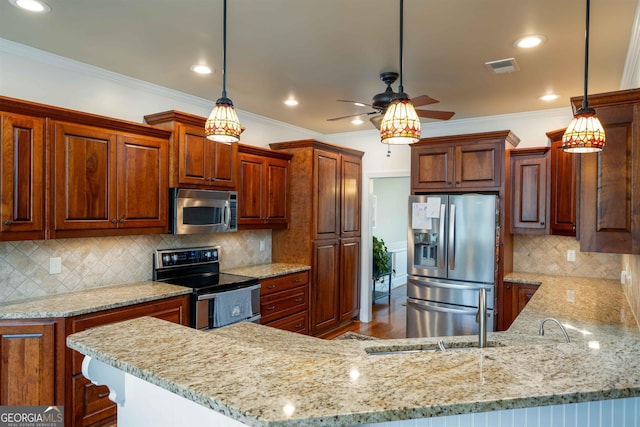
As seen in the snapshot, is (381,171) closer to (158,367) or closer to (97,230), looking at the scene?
(97,230)

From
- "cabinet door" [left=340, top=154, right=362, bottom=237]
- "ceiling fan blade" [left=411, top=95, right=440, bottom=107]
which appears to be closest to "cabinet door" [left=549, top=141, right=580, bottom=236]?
"ceiling fan blade" [left=411, top=95, right=440, bottom=107]

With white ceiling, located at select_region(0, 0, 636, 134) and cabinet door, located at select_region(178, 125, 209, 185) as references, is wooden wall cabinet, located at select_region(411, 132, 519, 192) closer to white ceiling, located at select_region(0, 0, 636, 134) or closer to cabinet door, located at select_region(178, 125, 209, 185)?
white ceiling, located at select_region(0, 0, 636, 134)

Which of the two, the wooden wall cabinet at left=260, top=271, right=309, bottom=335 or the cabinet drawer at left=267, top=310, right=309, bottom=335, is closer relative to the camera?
the wooden wall cabinet at left=260, top=271, right=309, bottom=335

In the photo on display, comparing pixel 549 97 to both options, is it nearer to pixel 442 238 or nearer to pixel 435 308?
pixel 442 238

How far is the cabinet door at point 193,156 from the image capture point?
3420 millimetres

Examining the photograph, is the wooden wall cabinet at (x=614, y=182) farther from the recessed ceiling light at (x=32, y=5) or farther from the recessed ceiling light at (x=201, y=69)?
the recessed ceiling light at (x=32, y=5)

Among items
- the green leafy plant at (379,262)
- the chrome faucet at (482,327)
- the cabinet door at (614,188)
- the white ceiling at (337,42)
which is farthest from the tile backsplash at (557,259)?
the chrome faucet at (482,327)

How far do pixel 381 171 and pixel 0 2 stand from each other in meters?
4.22

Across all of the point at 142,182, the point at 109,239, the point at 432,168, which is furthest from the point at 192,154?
the point at 432,168

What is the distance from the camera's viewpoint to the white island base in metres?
1.03

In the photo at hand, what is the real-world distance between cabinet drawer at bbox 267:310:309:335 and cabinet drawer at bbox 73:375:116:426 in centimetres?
168

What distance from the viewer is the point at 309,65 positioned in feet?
10.0

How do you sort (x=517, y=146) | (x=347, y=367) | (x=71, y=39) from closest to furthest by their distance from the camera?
1. (x=347, y=367)
2. (x=71, y=39)
3. (x=517, y=146)

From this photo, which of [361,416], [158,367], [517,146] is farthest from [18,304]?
[517,146]
